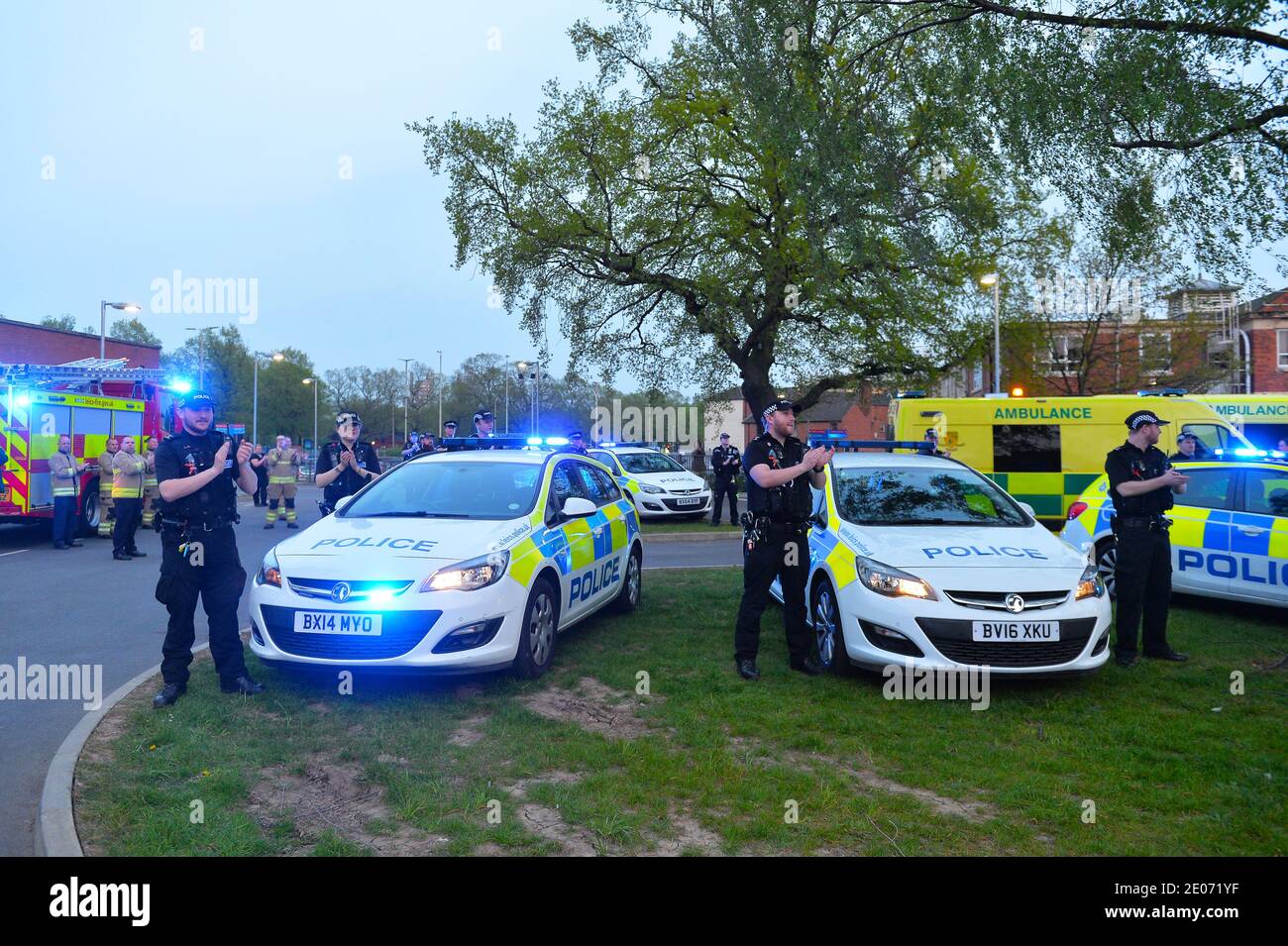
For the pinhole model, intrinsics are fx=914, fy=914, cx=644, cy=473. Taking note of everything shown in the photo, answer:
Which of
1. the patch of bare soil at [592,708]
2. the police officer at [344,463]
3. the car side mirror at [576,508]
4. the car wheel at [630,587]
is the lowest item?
the patch of bare soil at [592,708]

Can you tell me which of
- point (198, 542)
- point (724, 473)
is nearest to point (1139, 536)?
point (198, 542)

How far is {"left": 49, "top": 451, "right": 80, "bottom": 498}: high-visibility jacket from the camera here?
14.2 m

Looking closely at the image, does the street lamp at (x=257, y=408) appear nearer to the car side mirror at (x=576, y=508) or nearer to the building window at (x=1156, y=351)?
the building window at (x=1156, y=351)

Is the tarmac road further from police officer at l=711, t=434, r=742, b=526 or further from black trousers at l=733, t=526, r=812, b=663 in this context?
black trousers at l=733, t=526, r=812, b=663

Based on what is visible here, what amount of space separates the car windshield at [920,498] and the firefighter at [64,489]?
1263cm

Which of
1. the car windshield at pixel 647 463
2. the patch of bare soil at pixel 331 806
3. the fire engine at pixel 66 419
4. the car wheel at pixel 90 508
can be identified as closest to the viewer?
the patch of bare soil at pixel 331 806

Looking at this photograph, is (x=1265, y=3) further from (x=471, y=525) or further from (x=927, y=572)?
(x=471, y=525)

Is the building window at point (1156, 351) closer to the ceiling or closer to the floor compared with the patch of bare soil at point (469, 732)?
closer to the ceiling

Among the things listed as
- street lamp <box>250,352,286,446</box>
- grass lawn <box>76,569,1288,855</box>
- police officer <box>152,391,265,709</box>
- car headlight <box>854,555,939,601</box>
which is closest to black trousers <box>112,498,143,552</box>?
grass lawn <box>76,569,1288,855</box>

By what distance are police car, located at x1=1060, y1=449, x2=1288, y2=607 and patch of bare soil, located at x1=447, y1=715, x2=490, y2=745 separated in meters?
5.40

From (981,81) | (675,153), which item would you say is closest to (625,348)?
(675,153)

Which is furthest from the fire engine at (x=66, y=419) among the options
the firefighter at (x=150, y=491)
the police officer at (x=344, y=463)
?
the police officer at (x=344, y=463)

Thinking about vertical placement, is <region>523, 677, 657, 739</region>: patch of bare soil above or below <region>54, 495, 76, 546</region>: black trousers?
below

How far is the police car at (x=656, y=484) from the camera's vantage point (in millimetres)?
18656
